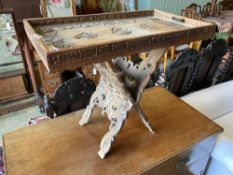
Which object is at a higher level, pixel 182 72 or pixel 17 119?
pixel 182 72

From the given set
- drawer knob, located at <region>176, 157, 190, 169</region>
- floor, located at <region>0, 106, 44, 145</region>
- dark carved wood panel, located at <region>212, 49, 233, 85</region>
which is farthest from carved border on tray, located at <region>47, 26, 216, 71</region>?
floor, located at <region>0, 106, 44, 145</region>

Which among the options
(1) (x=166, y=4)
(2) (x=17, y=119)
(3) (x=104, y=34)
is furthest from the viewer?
(1) (x=166, y=4)

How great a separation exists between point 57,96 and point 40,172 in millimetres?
378

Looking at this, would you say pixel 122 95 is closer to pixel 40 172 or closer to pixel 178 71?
pixel 40 172

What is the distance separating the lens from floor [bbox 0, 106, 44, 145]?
6.27 ft

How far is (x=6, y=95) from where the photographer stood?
216 centimetres

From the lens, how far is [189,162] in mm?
1010

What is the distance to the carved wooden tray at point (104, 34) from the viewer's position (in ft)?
1.81

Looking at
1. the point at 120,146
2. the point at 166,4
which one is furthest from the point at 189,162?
the point at 166,4

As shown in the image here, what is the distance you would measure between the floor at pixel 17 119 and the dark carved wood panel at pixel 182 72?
1.36 m

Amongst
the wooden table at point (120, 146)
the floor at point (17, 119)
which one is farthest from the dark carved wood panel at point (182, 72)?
the floor at point (17, 119)

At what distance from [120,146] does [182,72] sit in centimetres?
82

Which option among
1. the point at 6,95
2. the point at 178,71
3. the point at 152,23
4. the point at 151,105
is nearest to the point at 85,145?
the point at 151,105

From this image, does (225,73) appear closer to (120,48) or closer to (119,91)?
(119,91)
